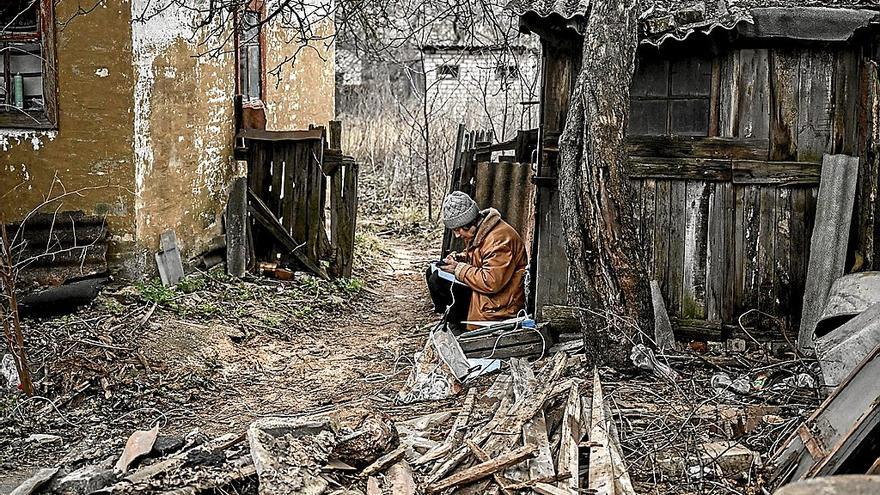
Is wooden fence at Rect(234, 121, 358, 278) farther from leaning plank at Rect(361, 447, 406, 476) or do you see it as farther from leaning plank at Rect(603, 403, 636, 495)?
leaning plank at Rect(361, 447, 406, 476)

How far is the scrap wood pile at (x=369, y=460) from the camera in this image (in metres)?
4.82

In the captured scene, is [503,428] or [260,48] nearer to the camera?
[503,428]

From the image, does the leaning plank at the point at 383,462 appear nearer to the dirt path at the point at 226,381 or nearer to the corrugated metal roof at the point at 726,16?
the dirt path at the point at 226,381

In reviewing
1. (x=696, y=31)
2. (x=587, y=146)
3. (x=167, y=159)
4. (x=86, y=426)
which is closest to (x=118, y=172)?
(x=167, y=159)

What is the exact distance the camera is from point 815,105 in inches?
300

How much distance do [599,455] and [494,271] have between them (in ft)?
11.2

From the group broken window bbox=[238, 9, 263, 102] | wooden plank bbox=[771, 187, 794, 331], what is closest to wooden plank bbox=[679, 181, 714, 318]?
wooden plank bbox=[771, 187, 794, 331]

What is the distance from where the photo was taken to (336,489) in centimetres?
480

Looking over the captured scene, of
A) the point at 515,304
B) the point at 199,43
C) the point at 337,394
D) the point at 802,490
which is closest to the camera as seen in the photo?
the point at 802,490

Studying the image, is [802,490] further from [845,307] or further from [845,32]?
[845,32]

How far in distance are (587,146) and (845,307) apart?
2052mm

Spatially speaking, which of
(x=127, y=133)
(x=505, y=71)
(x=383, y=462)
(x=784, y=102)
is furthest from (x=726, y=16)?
(x=127, y=133)

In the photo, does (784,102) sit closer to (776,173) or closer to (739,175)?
(776,173)

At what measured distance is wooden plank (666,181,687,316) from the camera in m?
7.85
